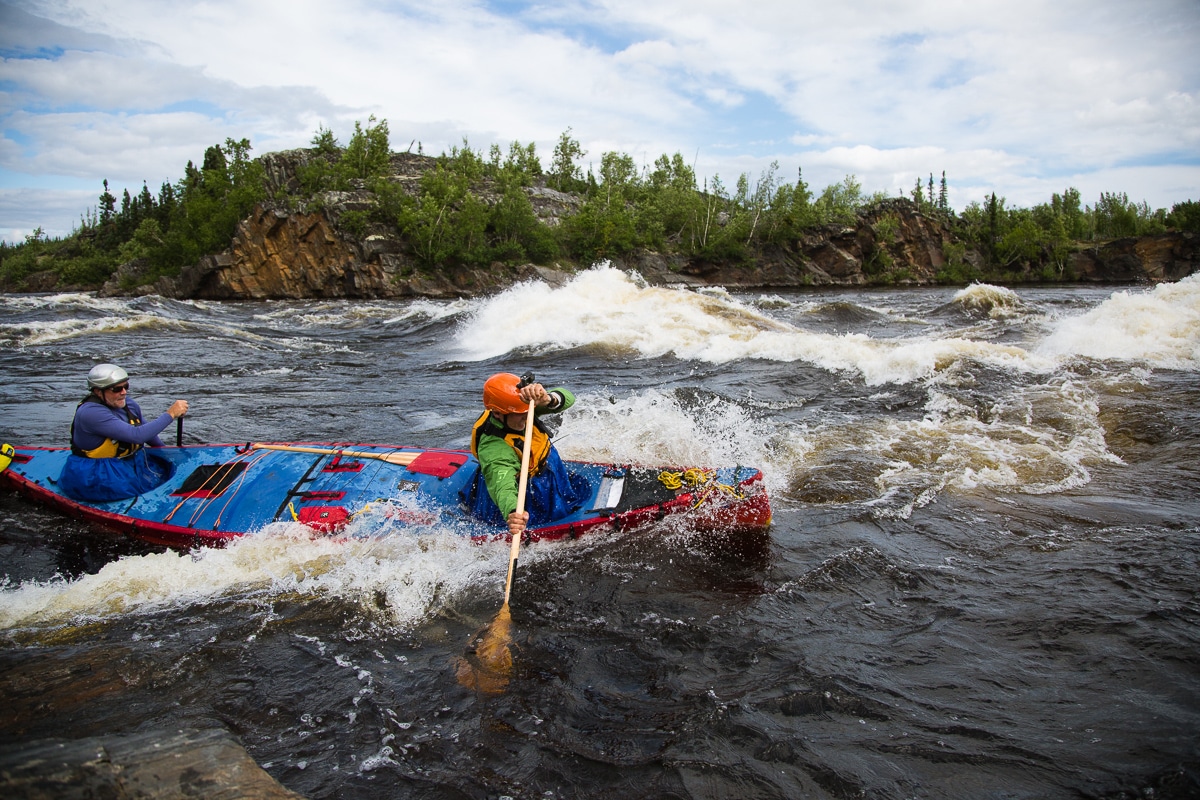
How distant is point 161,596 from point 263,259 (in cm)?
4299

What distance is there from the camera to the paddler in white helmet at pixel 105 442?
5.33 metres

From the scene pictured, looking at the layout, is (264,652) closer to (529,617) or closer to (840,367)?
(529,617)

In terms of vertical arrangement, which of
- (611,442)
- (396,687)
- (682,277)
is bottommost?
(396,687)

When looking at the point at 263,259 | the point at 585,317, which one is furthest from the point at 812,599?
the point at 263,259

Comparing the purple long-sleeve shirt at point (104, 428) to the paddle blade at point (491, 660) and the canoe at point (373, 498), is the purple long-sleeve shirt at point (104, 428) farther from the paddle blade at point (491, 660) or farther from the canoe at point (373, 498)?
the paddle blade at point (491, 660)

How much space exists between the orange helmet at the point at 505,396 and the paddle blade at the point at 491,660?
4.13 feet

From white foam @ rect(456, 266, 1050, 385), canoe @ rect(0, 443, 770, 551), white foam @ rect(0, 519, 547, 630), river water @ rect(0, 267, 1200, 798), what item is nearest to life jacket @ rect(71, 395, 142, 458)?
canoe @ rect(0, 443, 770, 551)

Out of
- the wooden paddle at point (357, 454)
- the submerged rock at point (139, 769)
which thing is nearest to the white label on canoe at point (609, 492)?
the wooden paddle at point (357, 454)

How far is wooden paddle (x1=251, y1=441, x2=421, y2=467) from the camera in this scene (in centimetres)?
545

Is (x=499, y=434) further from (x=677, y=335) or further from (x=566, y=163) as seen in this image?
(x=566, y=163)

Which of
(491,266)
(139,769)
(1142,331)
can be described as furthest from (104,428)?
(491,266)

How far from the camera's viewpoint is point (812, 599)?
13.8 ft

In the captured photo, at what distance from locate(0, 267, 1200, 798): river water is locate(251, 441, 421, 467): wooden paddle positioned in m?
0.77

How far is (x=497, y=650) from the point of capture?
375cm
